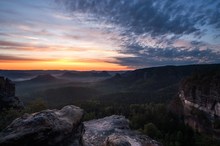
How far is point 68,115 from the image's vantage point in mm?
20203

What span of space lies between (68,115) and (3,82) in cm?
5306

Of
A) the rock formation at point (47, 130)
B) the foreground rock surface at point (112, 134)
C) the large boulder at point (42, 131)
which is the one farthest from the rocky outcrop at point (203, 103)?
the large boulder at point (42, 131)

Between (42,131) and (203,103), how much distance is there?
88.1 m

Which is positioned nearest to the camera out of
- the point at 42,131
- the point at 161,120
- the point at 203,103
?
the point at 42,131

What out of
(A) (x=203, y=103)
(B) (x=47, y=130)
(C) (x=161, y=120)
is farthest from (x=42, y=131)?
(C) (x=161, y=120)

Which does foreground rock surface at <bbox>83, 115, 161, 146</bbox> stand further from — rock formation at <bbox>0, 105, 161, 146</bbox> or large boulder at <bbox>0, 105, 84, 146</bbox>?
large boulder at <bbox>0, 105, 84, 146</bbox>

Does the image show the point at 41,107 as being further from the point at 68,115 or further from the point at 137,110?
the point at 137,110

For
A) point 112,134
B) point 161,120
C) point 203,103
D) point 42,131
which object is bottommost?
point 161,120

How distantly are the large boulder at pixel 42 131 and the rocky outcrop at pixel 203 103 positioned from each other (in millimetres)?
72140

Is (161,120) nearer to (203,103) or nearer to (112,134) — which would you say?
(203,103)

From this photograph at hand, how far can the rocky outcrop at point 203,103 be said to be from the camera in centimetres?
8238

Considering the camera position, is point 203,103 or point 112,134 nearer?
point 112,134

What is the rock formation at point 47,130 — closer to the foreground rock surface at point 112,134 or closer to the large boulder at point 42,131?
the large boulder at point 42,131

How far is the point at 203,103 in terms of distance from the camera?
301 feet
